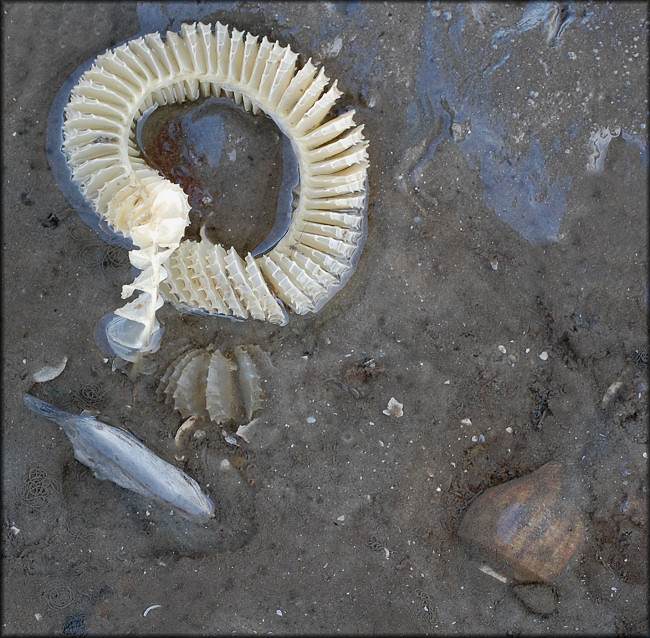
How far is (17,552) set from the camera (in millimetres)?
4859

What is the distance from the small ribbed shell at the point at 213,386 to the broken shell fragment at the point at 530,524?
6.75 ft

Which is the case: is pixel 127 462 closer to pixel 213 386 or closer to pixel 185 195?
pixel 213 386

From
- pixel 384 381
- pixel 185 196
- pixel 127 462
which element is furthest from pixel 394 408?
Answer: pixel 185 196

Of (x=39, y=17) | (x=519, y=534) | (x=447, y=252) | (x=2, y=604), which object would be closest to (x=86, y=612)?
(x=2, y=604)

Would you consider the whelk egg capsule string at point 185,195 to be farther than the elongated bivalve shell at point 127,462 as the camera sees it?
No

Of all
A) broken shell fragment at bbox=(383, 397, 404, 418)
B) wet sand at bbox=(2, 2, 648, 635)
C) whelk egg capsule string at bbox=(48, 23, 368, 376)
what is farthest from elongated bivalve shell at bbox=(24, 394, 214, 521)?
broken shell fragment at bbox=(383, 397, 404, 418)

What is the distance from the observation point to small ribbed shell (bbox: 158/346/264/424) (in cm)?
469

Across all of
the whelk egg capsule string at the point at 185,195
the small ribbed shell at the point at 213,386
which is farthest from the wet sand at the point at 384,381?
the whelk egg capsule string at the point at 185,195

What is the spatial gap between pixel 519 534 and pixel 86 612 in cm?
365

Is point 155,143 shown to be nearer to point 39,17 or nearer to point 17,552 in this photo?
point 39,17

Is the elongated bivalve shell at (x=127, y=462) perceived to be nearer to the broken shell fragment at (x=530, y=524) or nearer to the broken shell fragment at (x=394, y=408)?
the broken shell fragment at (x=394, y=408)

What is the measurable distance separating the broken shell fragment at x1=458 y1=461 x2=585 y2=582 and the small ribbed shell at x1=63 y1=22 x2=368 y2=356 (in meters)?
2.26

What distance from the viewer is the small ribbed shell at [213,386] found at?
4.69 metres

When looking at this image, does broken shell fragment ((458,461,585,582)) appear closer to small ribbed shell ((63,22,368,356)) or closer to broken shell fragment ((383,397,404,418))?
broken shell fragment ((383,397,404,418))
